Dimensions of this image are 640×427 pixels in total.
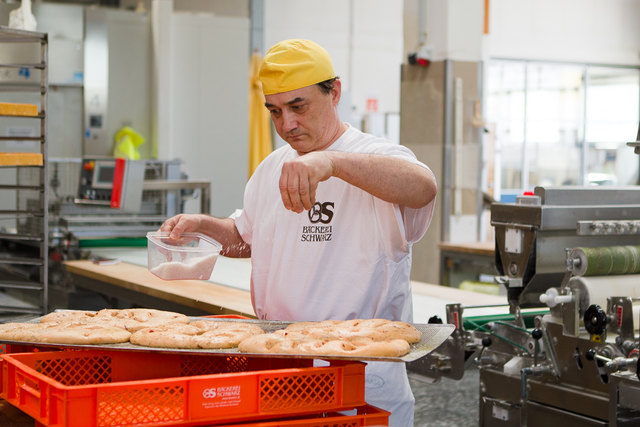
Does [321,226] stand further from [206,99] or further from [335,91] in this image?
[206,99]

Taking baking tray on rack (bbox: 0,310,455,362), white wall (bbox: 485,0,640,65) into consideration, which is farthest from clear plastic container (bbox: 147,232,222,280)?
white wall (bbox: 485,0,640,65)

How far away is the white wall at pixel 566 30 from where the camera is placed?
1153 cm

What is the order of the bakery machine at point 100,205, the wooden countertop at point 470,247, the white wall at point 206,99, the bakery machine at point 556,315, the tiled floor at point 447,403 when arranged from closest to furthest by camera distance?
1. the bakery machine at point 556,315
2. the tiled floor at point 447,403
3. the bakery machine at point 100,205
4. the wooden countertop at point 470,247
5. the white wall at point 206,99

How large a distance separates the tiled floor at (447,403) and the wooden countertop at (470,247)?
4.50ft

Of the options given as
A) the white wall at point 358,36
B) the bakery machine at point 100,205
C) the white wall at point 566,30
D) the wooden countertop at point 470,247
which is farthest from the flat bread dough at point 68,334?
the white wall at point 566,30

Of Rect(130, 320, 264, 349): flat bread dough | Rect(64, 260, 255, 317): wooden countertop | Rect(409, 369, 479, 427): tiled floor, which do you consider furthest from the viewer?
Rect(409, 369, 479, 427): tiled floor

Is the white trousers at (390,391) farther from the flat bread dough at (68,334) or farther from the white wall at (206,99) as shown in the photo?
the white wall at (206,99)

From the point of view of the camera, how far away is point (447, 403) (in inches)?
158

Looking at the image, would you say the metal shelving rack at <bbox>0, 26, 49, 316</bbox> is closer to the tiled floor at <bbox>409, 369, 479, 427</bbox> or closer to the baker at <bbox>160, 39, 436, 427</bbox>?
the tiled floor at <bbox>409, 369, 479, 427</bbox>

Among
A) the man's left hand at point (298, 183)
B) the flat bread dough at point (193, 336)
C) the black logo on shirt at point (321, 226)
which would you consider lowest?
the flat bread dough at point (193, 336)

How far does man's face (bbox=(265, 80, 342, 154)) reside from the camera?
1899 mm

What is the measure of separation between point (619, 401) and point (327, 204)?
38.6 inches

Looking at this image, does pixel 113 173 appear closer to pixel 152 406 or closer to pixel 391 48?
pixel 152 406

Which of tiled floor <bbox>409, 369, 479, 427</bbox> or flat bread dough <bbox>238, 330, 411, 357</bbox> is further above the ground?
flat bread dough <bbox>238, 330, 411, 357</bbox>
